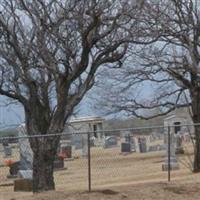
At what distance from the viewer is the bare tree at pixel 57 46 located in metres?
13.5

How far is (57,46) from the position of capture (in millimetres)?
13992

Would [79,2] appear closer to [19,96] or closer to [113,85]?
[19,96]

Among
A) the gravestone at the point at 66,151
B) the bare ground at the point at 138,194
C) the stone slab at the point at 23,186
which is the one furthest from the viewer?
the gravestone at the point at 66,151

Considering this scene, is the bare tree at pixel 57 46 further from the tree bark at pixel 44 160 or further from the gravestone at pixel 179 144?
the gravestone at pixel 179 144

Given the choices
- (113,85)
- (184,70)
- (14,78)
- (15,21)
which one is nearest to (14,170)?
(113,85)

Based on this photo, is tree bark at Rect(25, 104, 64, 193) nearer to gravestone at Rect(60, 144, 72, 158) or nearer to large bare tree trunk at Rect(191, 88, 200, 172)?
large bare tree trunk at Rect(191, 88, 200, 172)

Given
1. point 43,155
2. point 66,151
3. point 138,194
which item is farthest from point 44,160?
point 66,151

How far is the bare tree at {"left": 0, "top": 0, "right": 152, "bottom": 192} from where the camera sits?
44.4 feet

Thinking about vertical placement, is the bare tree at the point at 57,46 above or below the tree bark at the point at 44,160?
above

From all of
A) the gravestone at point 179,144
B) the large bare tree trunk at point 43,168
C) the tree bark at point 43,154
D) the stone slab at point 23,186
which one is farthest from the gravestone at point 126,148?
the large bare tree trunk at point 43,168

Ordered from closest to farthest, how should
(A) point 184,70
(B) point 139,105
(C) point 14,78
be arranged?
1. (C) point 14,78
2. (A) point 184,70
3. (B) point 139,105

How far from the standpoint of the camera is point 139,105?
34.7 meters

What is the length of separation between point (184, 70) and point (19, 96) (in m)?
12.0

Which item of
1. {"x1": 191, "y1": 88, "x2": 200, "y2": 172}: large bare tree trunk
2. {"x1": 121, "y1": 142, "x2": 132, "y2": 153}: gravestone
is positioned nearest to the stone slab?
{"x1": 191, "y1": 88, "x2": 200, "y2": 172}: large bare tree trunk
